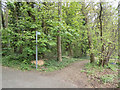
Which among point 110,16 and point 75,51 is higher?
point 110,16

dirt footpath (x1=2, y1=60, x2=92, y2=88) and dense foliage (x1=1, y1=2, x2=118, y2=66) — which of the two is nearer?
dirt footpath (x1=2, y1=60, x2=92, y2=88)

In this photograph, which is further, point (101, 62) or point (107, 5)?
point (101, 62)

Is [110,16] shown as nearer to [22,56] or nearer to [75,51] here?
[22,56]

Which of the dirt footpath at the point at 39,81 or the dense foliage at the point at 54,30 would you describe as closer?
the dirt footpath at the point at 39,81

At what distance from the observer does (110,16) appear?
5230 millimetres

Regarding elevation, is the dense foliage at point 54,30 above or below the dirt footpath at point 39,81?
above

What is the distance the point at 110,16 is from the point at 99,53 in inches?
97.9

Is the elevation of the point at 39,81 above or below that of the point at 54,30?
below

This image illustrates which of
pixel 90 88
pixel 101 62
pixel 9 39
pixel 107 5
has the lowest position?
pixel 90 88

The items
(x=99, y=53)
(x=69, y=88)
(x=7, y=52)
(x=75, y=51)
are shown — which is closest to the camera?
(x=69, y=88)

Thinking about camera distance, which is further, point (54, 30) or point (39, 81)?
point (54, 30)

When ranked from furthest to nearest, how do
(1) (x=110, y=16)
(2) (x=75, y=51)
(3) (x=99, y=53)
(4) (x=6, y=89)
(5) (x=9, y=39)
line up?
1. (2) (x=75, y=51)
2. (5) (x=9, y=39)
3. (3) (x=99, y=53)
4. (1) (x=110, y=16)
5. (4) (x=6, y=89)

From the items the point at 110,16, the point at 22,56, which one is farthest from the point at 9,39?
the point at 110,16

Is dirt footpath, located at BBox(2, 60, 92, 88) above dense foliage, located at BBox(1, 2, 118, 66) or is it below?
below
